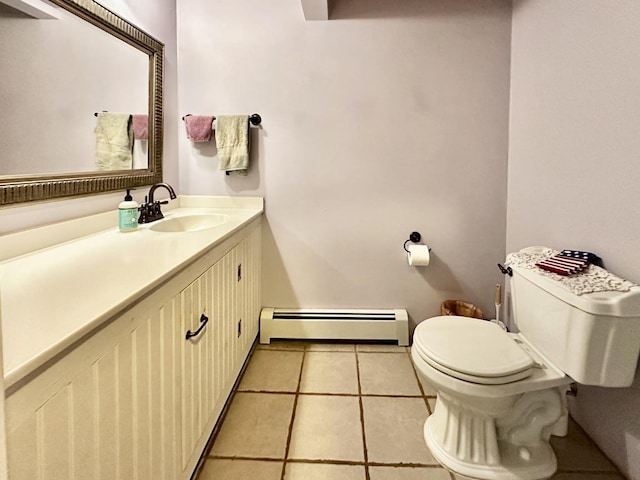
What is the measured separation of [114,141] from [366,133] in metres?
1.38

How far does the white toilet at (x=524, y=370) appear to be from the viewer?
51.2 inches

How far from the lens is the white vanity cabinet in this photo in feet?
2.17

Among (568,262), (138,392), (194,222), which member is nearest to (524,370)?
(568,262)

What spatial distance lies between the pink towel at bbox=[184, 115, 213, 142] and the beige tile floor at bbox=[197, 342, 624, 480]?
1.37m

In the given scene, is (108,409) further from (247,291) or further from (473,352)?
(247,291)

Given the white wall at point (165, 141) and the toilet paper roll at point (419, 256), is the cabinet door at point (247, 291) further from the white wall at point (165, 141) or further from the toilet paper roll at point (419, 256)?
the toilet paper roll at point (419, 256)

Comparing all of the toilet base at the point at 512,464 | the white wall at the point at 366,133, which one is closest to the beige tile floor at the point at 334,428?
the toilet base at the point at 512,464

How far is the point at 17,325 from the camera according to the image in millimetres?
727

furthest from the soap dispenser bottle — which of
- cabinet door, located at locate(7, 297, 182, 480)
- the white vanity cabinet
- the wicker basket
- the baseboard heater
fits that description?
the wicker basket

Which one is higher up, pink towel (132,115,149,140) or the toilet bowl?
pink towel (132,115,149,140)

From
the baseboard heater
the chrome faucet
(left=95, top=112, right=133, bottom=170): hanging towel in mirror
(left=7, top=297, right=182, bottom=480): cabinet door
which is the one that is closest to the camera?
(left=7, top=297, right=182, bottom=480): cabinet door

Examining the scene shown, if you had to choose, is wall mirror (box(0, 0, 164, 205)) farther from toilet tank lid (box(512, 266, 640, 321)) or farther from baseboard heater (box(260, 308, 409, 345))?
toilet tank lid (box(512, 266, 640, 321))

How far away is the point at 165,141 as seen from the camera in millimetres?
2348

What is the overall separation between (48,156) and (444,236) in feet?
6.76
